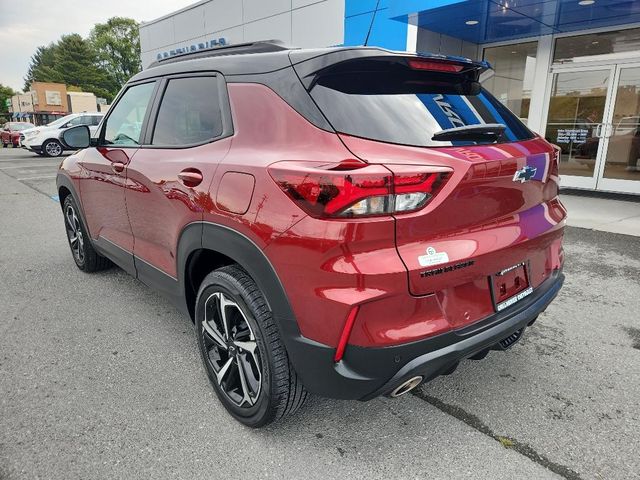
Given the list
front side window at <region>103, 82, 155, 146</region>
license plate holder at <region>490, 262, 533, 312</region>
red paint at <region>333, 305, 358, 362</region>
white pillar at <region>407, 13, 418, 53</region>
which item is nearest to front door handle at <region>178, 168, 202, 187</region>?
front side window at <region>103, 82, 155, 146</region>

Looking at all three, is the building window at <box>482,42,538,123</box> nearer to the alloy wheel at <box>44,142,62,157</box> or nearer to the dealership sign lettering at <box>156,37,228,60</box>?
the dealership sign lettering at <box>156,37,228,60</box>

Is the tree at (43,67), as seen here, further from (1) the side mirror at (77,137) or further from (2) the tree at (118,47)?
(1) the side mirror at (77,137)

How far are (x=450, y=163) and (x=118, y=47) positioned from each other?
89376 millimetres

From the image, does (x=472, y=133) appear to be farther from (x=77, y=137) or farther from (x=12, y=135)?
(x=12, y=135)

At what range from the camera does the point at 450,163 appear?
5.70 feet

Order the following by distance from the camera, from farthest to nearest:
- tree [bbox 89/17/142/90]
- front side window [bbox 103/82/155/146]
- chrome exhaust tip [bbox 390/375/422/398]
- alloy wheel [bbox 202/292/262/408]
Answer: tree [bbox 89/17/142/90], front side window [bbox 103/82/155/146], alloy wheel [bbox 202/292/262/408], chrome exhaust tip [bbox 390/375/422/398]

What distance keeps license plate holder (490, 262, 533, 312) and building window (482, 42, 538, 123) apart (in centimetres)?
863

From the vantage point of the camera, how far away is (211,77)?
2.43m

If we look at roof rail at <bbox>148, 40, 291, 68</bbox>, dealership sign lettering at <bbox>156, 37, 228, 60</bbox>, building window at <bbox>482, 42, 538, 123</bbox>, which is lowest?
roof rail at <bbox>148, 40, 291, 68</bbox>

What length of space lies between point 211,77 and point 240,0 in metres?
13.9

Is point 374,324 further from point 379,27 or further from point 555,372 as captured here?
point 379,27

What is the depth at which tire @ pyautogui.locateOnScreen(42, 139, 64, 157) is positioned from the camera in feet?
61.0

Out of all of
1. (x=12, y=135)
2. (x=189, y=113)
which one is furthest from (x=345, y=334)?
(x=12, y=135)

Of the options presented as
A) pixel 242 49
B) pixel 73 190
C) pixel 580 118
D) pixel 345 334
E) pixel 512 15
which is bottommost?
pixel 345 334
